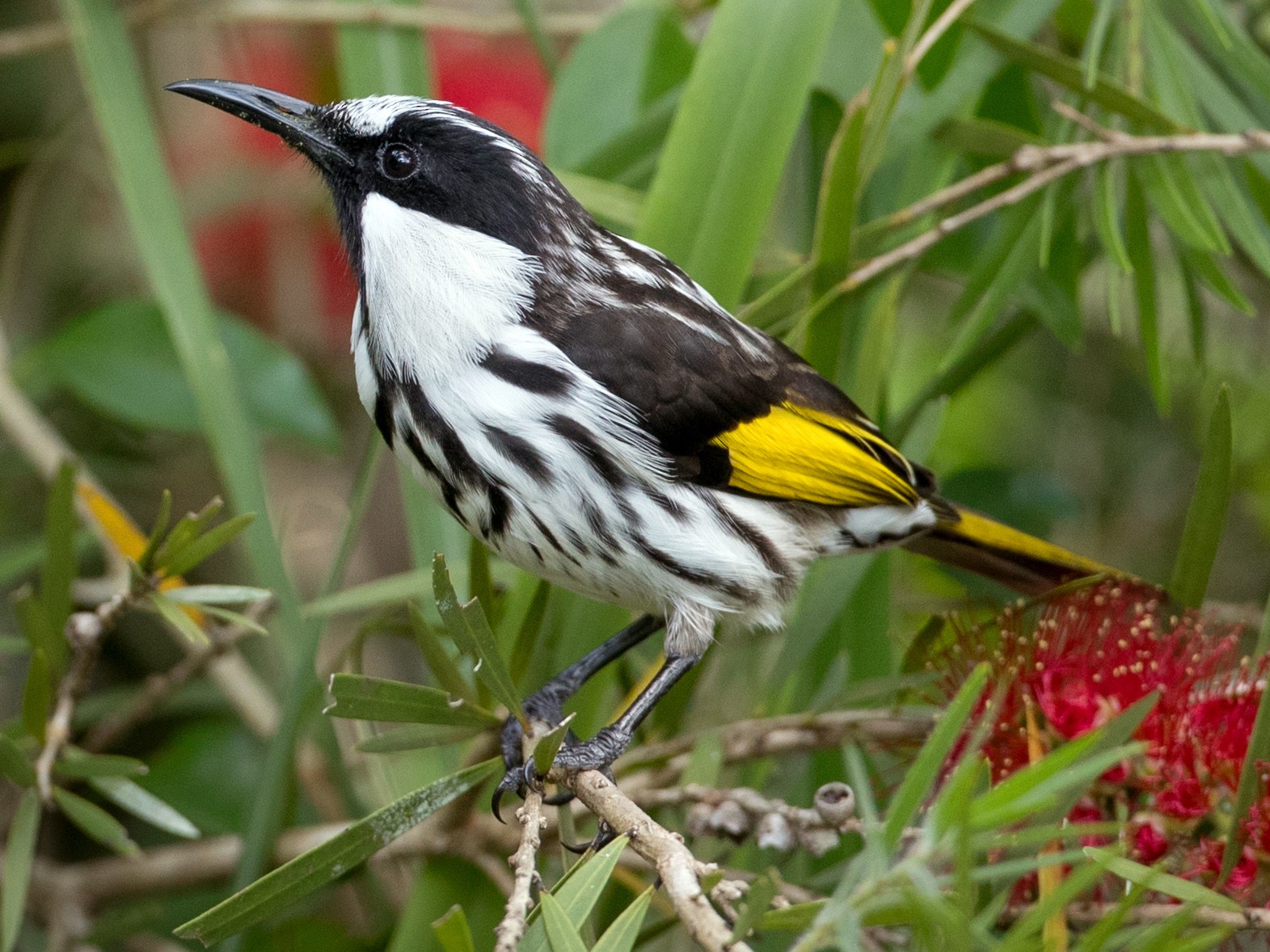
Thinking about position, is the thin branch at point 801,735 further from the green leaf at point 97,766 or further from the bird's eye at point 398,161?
the bird's eye at point 398,161

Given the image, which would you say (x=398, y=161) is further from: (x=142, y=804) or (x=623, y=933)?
(x=623, y=933)

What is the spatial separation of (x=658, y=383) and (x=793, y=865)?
706 mm

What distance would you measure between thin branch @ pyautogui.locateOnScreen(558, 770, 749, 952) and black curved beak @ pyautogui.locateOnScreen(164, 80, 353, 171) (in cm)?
93

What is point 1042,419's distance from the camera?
3145mm

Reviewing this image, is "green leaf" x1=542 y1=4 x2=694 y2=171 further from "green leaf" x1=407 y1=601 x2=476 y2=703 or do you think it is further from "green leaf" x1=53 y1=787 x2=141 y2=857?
"green leaf" x1=53 y1=787 x2=141 y2=857

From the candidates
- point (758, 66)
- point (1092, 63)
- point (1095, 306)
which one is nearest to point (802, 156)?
point (758, 66)

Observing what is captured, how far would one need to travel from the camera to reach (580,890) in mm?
1018

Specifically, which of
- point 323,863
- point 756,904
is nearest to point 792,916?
point 756,904

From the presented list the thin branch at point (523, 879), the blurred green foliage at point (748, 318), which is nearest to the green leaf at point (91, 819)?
the blurred green foliage at point (748, 318)

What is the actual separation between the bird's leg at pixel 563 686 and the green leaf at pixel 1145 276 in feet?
2.58

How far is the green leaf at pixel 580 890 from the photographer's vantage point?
1.01 m

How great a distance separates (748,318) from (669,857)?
0.96 meters

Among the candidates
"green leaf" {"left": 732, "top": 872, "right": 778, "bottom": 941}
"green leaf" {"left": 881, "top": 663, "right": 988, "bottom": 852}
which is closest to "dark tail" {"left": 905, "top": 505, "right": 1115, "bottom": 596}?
"green leaf" {"left": 881, "top": 663, "right": 988, "bottom": 852}

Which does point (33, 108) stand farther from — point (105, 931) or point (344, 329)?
point (105, 931)
